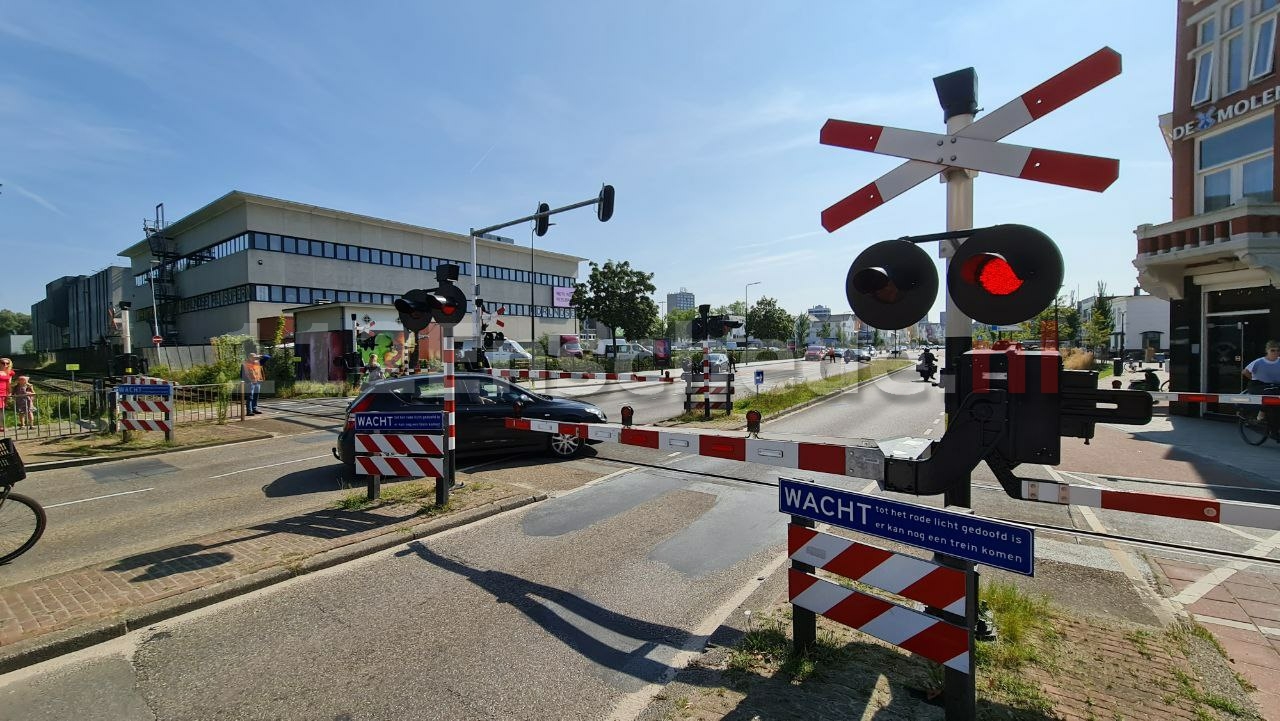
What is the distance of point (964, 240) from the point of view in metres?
2.68

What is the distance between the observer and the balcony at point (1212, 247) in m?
11.3

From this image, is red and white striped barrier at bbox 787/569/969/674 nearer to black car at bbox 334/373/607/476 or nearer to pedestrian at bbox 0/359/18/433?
black car at bbox 334/373/607/476

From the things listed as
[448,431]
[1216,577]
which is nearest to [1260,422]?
[1216,577]

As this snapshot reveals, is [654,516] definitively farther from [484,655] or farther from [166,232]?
[166,232]

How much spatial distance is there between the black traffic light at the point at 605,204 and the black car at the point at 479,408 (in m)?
5.22

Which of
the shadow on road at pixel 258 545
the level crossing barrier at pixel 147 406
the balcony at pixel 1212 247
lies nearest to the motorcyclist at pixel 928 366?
the balcony at pixel 1212 247

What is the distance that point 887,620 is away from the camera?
9.29ft

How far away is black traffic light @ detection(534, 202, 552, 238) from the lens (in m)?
13.9

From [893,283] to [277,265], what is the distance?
148ft

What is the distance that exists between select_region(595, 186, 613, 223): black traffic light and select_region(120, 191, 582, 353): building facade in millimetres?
20118

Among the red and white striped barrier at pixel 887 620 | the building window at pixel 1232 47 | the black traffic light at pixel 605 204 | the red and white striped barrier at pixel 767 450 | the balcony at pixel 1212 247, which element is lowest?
the red and white striped barrier at pixel 887 620

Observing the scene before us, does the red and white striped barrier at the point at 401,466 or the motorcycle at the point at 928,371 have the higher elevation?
the motorcycle at the point at 928,371

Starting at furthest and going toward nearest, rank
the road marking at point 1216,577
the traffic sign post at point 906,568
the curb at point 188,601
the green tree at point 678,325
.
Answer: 1. the green tree at point 678,325
2. the road marking at point 1216,577
3. the curb at point 188,601
4. the traffic sign post at point 906,568

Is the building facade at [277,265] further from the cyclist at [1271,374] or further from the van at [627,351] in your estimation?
the cyclist at [1271,374]
